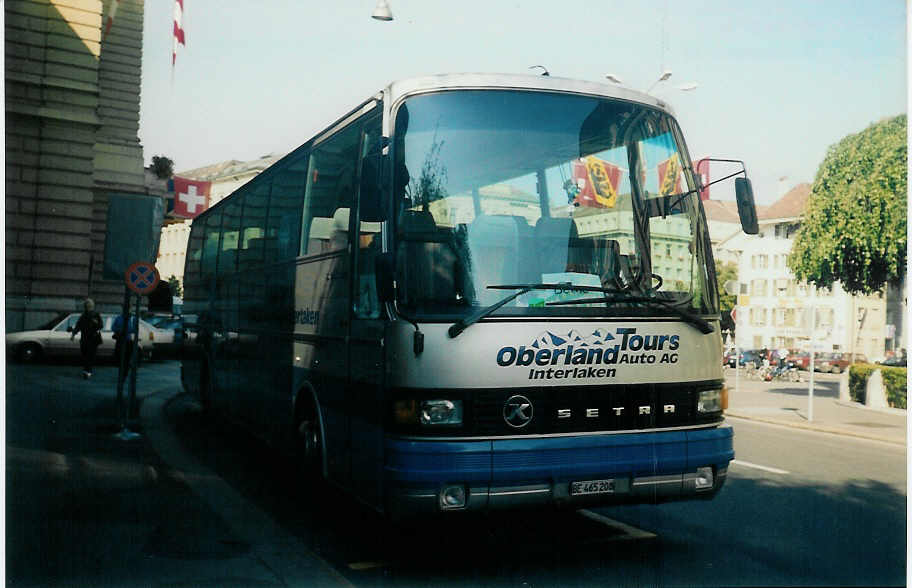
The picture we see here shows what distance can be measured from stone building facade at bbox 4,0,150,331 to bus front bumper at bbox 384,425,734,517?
6846 millimetres

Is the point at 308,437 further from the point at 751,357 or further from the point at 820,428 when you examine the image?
the point at 751,357

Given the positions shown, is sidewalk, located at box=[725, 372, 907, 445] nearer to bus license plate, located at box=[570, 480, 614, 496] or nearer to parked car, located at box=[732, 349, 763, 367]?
bus license plate, located at box=[570, 480, 614, 496]

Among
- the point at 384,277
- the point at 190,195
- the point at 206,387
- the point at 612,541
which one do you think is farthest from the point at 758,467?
the point at 190,195

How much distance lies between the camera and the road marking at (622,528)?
649 centimetres

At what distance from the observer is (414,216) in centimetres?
561

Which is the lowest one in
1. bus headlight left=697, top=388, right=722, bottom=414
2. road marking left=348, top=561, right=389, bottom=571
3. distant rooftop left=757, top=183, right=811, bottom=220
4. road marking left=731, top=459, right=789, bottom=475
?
road marking left=348, top=561, right=389, bottom=571

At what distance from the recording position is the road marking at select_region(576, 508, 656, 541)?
6492 mm

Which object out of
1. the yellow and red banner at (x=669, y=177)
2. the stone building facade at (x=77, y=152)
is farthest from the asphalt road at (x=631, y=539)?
the stone building facade at (x=77, y=152)

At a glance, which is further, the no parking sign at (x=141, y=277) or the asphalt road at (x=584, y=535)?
the no parking sign at (x=141, y=277)

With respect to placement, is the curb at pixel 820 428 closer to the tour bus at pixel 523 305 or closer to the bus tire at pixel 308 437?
the tour bus at pixel 523 305

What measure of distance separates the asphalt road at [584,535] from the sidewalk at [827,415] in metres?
6.70

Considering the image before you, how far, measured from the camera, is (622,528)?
677 cm

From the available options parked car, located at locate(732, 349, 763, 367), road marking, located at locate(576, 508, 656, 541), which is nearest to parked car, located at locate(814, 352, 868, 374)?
parked car, located at locate(732, 349, 763, 367)

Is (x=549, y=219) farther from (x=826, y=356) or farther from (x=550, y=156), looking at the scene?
(x=826, y=356)
